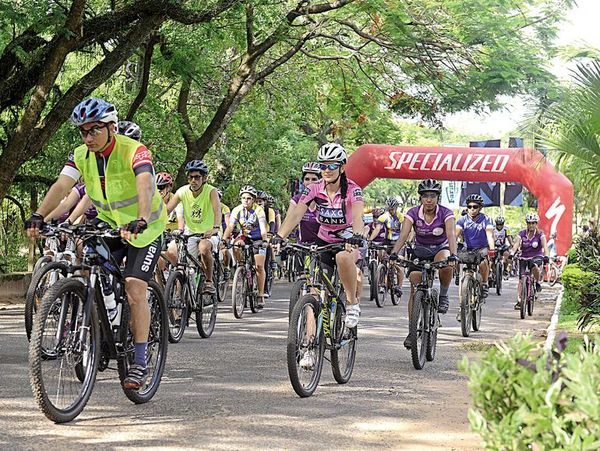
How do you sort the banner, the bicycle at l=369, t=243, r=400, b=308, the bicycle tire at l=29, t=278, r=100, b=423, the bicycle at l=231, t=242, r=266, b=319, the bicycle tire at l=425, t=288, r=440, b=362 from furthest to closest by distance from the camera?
the banner → the bicycle at l=369, t=243, r=400, b=308 → the bicycle at l=231, t=242, r=266, b=319 → the bicycle tire at l=425, t=288, r=440, b=362 → the bicycle tire at l=29, t=278, r=100, b=423

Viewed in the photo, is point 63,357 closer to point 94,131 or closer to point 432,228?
point 94,131

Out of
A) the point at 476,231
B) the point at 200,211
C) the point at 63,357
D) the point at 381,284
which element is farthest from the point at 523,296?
the point at 63,357

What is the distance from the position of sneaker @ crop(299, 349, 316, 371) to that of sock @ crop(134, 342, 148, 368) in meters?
1.40

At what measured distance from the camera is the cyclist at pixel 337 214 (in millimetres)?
9633

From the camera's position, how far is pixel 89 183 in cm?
799

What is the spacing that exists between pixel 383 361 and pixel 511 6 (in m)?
13.9

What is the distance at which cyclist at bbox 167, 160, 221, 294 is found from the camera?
13242 millimetres

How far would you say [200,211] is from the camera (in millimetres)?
13398

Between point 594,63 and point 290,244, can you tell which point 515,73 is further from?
point 290,244

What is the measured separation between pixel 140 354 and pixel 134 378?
0.57 ft

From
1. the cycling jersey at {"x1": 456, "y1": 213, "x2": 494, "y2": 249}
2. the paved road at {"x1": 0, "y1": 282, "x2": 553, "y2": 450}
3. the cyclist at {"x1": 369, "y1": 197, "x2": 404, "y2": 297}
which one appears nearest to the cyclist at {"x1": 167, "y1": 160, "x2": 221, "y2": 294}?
the paved road at {"x1": 0, "y1": 282, "x2": 553, "y2": 450}

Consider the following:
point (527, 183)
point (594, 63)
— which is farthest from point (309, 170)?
point (527, 183)

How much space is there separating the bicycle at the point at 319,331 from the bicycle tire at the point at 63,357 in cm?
163

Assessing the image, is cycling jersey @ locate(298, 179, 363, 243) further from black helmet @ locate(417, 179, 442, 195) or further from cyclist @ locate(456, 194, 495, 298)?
cyclist @ locate(456, 194, 495, 298)
